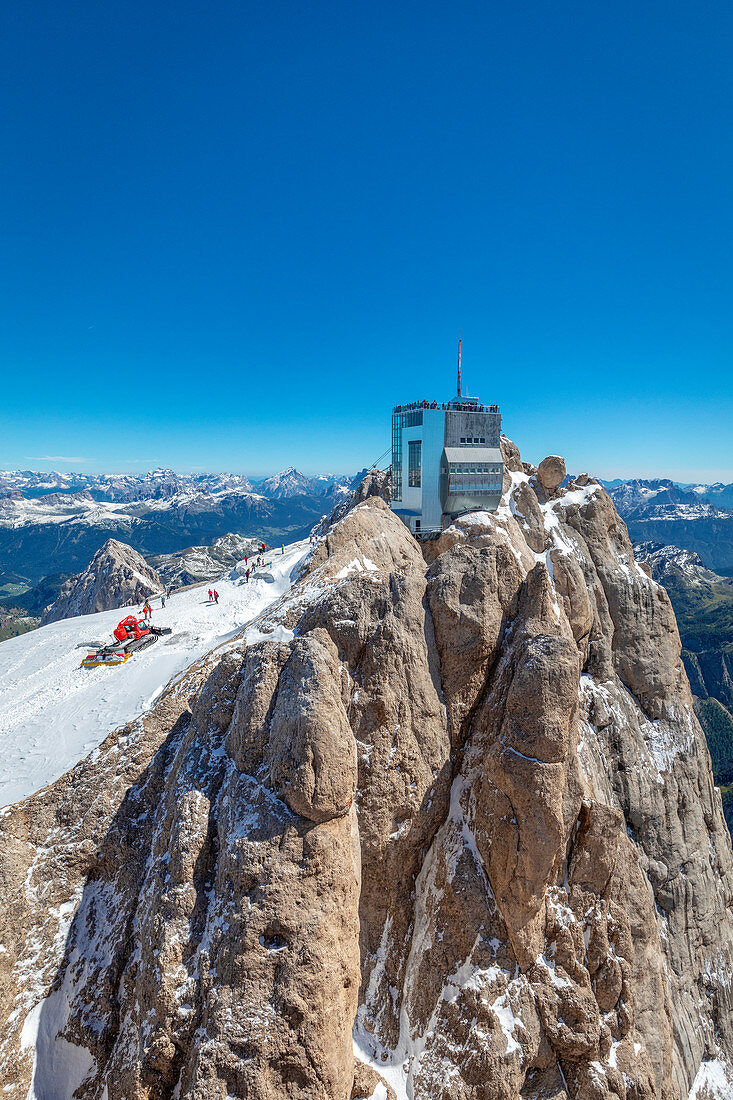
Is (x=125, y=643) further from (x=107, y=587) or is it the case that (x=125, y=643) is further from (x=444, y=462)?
(x=107, y=587)

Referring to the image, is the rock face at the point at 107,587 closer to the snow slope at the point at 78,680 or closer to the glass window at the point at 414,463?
the snow slope at the point at 78,680

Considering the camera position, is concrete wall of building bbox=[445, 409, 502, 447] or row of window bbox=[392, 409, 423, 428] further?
concrete wall of building bbox=[445, 409, 502, 447]

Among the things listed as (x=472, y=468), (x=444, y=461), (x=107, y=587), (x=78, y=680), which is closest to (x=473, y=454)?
(x=472, y=468)

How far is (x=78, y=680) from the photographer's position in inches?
1256

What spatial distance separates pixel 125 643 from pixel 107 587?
9170 centimetres

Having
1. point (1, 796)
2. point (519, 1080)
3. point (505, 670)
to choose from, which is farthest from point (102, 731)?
point (519, 1080)

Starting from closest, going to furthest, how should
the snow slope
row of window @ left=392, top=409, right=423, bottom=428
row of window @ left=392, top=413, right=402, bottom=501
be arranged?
1. the snow slope
2. row of window @ left=392, top=409, right=423, bottom=428
3. row of window @ left=392, top=413, right=402, bottom=501

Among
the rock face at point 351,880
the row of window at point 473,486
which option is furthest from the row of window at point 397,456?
the rock face at point 351,880

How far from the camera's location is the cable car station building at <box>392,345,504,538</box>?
138ft

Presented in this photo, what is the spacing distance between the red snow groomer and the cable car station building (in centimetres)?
2335

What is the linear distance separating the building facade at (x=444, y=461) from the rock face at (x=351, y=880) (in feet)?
57.8

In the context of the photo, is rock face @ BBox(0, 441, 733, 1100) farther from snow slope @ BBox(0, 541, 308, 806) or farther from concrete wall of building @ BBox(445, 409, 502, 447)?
concrete wall of building @ BBox(445, 409, 502, 447)

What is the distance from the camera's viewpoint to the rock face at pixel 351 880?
13.7m

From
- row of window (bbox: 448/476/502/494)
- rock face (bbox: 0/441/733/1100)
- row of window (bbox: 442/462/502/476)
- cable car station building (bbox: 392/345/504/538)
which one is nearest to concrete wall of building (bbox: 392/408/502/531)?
cable car station building (bbox: 392/345/504/538)
